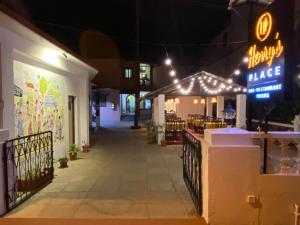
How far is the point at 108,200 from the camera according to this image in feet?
18.4

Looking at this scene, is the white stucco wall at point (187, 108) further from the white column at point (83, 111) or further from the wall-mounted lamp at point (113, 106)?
the white column at point (83, 111)

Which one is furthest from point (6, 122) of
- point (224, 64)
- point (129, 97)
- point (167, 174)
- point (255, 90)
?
point (129, 97)

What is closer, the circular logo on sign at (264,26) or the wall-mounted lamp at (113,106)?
the circular logo on sign at (264,26)

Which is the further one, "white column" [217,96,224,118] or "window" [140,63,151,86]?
"window" [140,63,151,86]

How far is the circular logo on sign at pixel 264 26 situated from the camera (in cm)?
434

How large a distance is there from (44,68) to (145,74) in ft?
98.0

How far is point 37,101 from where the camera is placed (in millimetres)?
8133

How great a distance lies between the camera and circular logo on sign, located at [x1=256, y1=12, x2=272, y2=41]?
14.2 ft

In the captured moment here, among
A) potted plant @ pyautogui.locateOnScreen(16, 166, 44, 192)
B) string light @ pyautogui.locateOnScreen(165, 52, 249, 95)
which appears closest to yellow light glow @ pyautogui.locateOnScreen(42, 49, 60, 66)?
potted plant @ pyautogui.locateOnScreen(16, 166, 44, 192)

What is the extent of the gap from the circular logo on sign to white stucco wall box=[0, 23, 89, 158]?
4.93 m

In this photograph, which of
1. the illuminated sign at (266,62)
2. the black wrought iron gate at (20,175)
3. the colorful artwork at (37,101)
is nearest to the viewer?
the illuminated sign at (266,62)

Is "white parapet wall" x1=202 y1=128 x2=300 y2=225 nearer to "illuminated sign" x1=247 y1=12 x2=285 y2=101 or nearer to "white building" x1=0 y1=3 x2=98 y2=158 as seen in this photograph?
"illuminated sign" x1=247 y1=12 x2=285 y2=101

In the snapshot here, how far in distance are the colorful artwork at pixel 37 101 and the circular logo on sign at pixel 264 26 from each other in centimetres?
550

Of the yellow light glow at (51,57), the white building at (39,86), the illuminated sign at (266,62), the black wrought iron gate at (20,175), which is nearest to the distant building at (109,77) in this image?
the white building at (39,86)
